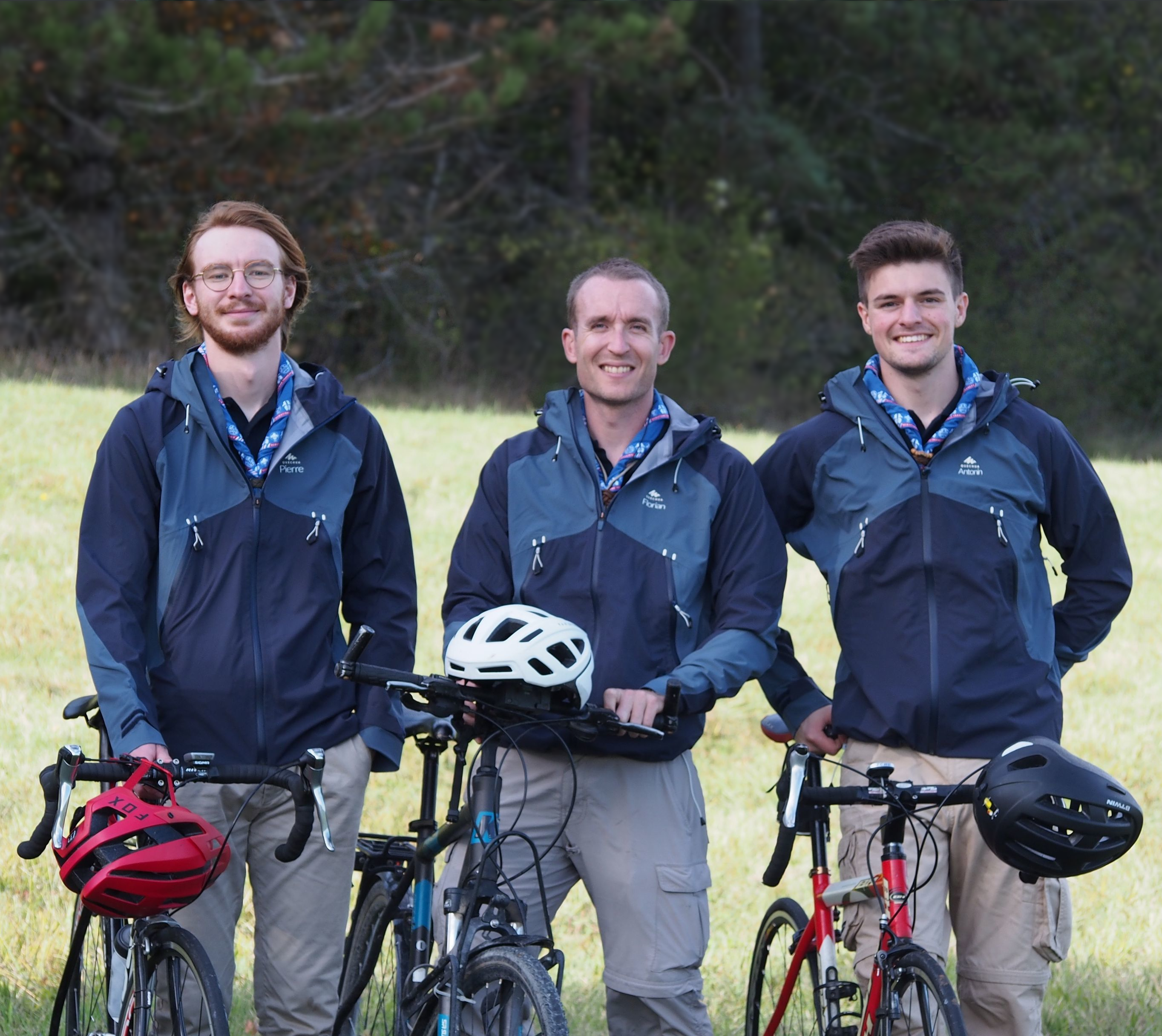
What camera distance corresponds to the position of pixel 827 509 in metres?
4.63

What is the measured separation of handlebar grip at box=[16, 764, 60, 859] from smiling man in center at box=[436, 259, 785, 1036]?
38.9 inches

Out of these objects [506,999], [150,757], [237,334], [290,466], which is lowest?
[506,999]

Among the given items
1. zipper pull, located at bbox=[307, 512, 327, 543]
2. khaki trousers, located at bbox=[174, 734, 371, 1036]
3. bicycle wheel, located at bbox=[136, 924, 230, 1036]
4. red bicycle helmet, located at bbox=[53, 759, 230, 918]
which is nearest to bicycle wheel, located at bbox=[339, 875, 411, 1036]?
khaki trousers, located at bbox=[174, 734, 371, 1036]

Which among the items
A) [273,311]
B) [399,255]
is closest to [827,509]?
[273,311]

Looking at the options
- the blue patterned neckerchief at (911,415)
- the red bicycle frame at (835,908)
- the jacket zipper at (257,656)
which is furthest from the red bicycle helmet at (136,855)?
the blue patterned neckerchief at (911,415)

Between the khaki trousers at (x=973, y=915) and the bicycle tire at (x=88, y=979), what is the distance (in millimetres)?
1925

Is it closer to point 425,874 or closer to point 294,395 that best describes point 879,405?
point 294,395

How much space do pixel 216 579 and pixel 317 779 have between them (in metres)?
0.63

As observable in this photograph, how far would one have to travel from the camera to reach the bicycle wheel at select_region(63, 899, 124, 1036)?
416cm

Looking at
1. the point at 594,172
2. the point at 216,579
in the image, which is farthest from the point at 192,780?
the point at 594,172

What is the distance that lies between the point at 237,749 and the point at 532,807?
2.54 feet

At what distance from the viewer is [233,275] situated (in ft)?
14.2

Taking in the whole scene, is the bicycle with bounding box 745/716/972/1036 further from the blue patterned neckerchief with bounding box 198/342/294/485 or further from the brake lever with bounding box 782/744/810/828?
the blue patterned neckerchief with bounding box 198/342/294/485

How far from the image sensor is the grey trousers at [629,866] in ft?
14.0
